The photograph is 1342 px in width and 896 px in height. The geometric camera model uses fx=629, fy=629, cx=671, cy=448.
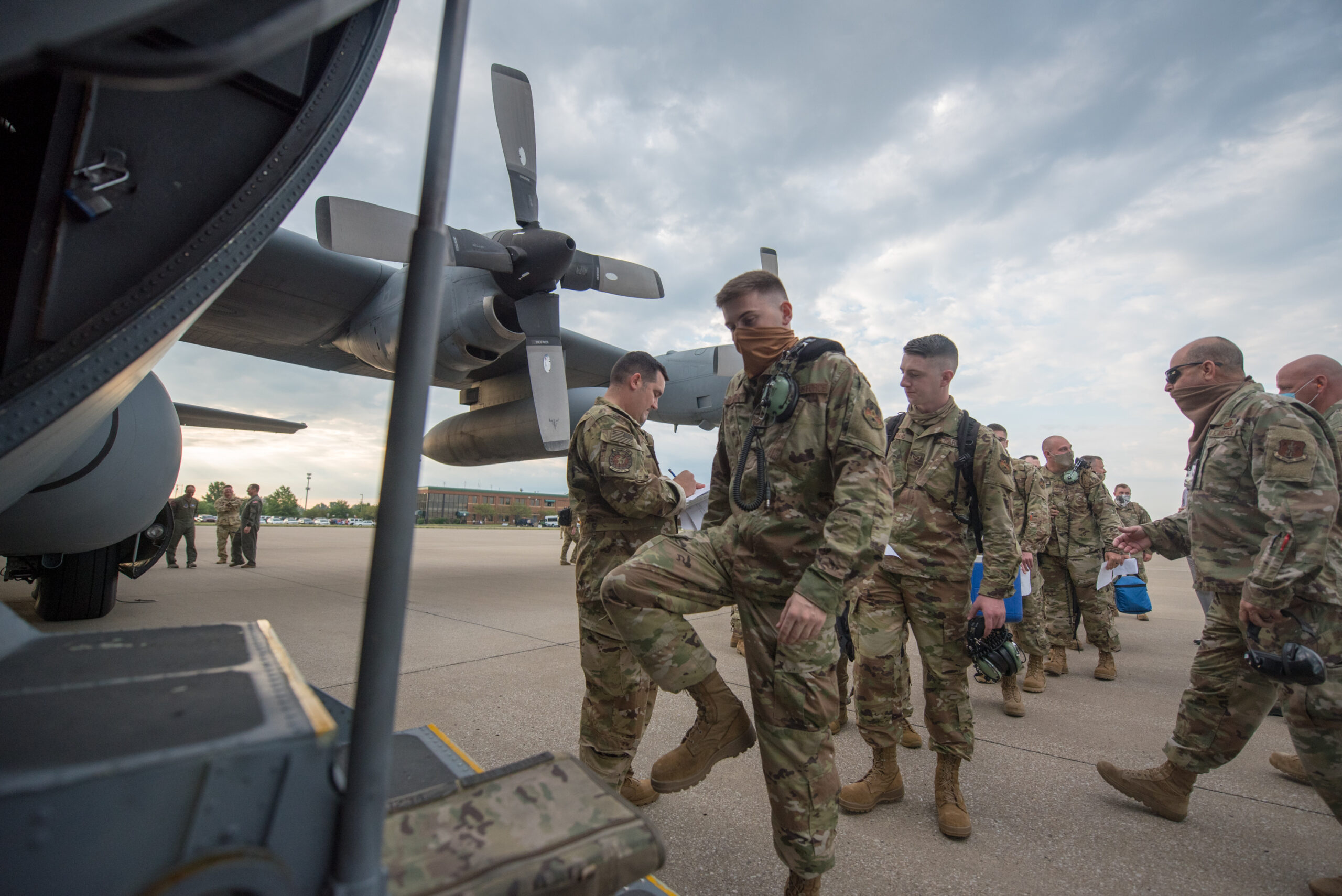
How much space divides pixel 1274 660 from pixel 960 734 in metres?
1.05

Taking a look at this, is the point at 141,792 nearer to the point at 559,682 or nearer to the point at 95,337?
the point at 95,337

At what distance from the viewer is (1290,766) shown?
2.84 m

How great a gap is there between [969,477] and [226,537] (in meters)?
13.5

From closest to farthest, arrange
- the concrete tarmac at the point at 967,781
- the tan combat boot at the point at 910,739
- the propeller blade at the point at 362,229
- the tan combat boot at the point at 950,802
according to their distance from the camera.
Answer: the concrete tarmac at the point at 967,781 < the tan combat boot at the point at 950,802 < the tan combat boot at the point at 910,739 < the propeller blade at the point at 362,229

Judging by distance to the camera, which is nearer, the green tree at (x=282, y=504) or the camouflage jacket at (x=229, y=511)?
the camouflage jacket at (x=229, y=511)

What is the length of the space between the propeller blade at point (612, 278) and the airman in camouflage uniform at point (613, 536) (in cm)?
361

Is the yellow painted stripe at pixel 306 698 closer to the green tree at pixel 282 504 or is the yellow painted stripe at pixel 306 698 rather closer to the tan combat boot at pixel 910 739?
the tan combat boot at pixel 910 739

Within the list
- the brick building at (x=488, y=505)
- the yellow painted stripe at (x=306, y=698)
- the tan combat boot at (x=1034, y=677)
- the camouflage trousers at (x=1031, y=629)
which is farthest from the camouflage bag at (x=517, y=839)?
the brick building at (x=488, y=505)

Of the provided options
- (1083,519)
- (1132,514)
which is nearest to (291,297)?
(1083,519)

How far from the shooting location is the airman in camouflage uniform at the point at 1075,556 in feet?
16.7

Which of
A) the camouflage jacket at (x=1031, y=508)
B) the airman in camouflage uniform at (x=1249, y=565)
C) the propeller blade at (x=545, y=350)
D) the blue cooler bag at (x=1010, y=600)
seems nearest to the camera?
the airman in camouflage uniform at (x=1249, y=565)

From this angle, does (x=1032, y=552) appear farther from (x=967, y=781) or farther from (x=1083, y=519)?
(x=967, y=781)

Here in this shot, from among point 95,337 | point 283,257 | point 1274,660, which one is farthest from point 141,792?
point 283,257

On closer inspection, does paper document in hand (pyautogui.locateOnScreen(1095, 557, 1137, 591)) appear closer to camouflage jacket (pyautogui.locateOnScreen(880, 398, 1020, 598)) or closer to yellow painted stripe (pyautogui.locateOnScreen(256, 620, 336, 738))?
camouflage jacket (pyautogui.locateOnScreen(880, 398, 1020, 598))
